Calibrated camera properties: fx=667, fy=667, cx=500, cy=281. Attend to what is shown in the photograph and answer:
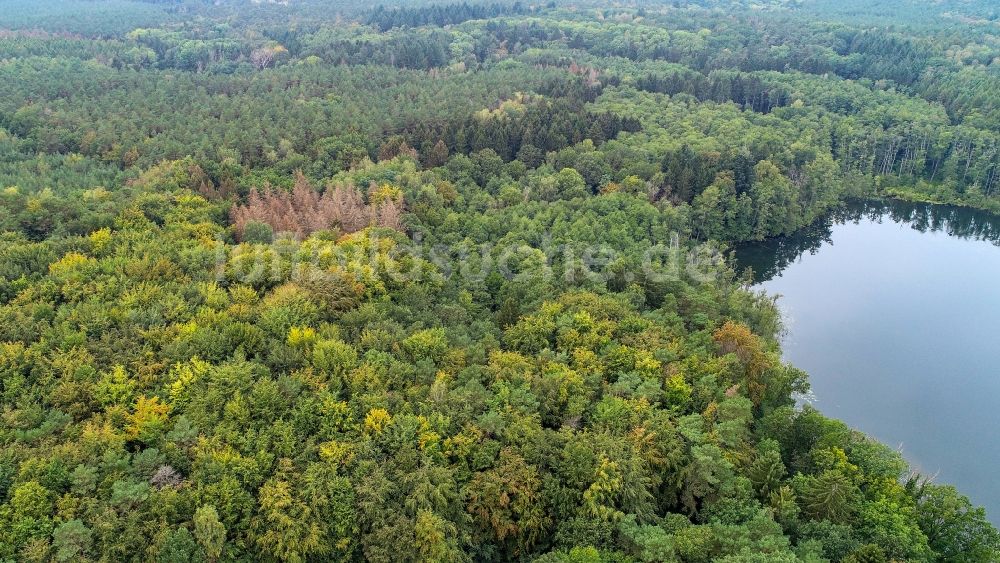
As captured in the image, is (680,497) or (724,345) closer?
(680,497)

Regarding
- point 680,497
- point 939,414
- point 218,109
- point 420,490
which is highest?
point 218,109

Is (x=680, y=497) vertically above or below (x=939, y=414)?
above

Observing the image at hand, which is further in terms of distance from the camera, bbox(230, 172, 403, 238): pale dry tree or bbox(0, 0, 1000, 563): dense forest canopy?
bbox(230, 172, 403, 238): pale dry tree

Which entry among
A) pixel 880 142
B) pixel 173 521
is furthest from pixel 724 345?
pixel 880 142

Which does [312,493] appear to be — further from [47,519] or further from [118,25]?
[118,25]

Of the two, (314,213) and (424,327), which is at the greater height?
(314,213)

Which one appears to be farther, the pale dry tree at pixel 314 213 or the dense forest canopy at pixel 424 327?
the pale dry tree at pixel 314 213

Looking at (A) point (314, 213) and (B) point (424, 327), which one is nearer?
(B) point (424, 327)

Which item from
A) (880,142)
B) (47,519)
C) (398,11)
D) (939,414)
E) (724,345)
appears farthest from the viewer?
(398,11)
